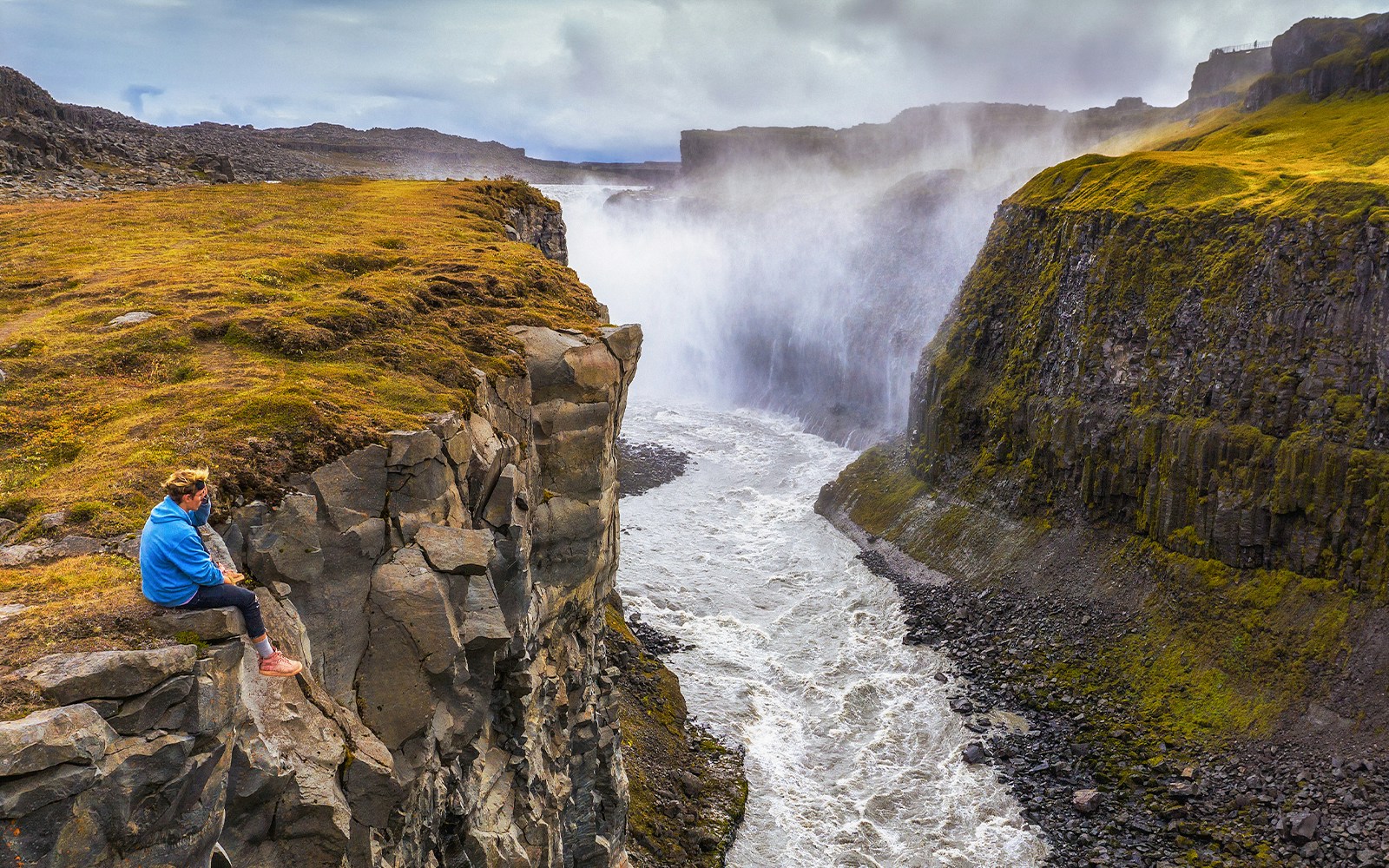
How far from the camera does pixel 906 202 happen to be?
141750mm

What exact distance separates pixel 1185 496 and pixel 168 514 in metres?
54.0

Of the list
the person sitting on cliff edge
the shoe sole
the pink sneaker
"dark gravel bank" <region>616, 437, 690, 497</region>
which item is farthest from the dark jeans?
"dark gravel bank" <region>616, 437, 690, 497</region>

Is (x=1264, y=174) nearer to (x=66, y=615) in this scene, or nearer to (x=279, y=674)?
(x=279, y=674)

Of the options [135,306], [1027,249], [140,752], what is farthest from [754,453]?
[140,752]

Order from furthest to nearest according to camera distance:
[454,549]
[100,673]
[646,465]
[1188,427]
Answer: [646,465], [1188,427], [454,549], [100,673]

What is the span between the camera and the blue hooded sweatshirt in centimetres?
1149

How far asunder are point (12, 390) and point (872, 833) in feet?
114

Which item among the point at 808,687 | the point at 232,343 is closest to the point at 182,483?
the point at 232,343

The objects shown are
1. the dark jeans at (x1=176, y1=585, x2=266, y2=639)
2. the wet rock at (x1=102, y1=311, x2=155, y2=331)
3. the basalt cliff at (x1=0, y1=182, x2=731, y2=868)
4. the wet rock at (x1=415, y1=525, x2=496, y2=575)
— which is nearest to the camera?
the basalt cliff at (x1=0, y1=182, x2=731, y2=868)

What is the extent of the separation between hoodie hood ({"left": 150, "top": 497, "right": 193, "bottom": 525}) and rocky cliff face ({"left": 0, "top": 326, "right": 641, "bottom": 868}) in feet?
4.22

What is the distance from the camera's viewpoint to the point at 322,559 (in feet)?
50.4

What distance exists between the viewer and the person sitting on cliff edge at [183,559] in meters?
11.5

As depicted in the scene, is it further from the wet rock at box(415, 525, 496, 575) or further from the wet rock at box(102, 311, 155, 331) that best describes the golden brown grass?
the wet rock at box(102, 311, 155, 331)

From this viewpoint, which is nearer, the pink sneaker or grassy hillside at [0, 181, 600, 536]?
the pink sneaker
